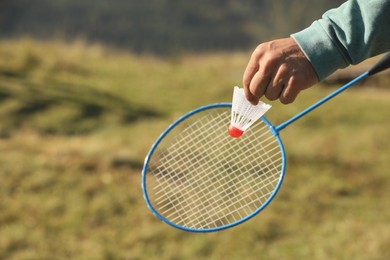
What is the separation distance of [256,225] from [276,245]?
19 cm

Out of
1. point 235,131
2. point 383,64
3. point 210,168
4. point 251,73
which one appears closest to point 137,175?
point 210,168

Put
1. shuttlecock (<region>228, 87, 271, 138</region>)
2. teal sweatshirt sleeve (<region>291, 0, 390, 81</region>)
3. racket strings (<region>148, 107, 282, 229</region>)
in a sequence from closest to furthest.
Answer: teal sweatshirt sleeve (<region>291, 0, 390, 81</region>), shuttlecock (<region>228, 87, 271, 138</region>), racket strings (<region>148, 107, 282, 229</region>)

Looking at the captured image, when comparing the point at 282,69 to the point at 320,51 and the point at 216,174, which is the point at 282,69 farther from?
the point at 216,174

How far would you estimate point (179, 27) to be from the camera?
1257cm

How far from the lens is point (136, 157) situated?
4.85m

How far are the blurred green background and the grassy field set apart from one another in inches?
0.4

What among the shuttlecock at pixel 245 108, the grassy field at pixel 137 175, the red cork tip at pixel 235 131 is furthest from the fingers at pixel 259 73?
the grassy field at pixel 137 175

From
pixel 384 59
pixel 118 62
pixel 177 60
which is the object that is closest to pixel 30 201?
pixel 384 59

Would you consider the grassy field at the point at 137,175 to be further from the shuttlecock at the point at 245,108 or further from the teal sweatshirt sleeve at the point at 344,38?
the teal sweatshirt sleeve at the point at 344,38

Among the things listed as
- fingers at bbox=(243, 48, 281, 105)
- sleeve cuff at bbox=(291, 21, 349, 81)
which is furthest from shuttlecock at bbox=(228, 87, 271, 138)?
sleeve cuff at bbox=(291, 21, 349, 81)

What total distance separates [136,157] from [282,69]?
3394 millimetres

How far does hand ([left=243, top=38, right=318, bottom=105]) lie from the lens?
1.53 metres

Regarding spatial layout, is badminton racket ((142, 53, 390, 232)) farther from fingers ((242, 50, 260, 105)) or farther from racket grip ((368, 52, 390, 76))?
fingers ((242, 50, 260, 105))

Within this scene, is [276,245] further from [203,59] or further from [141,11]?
[141,11]
